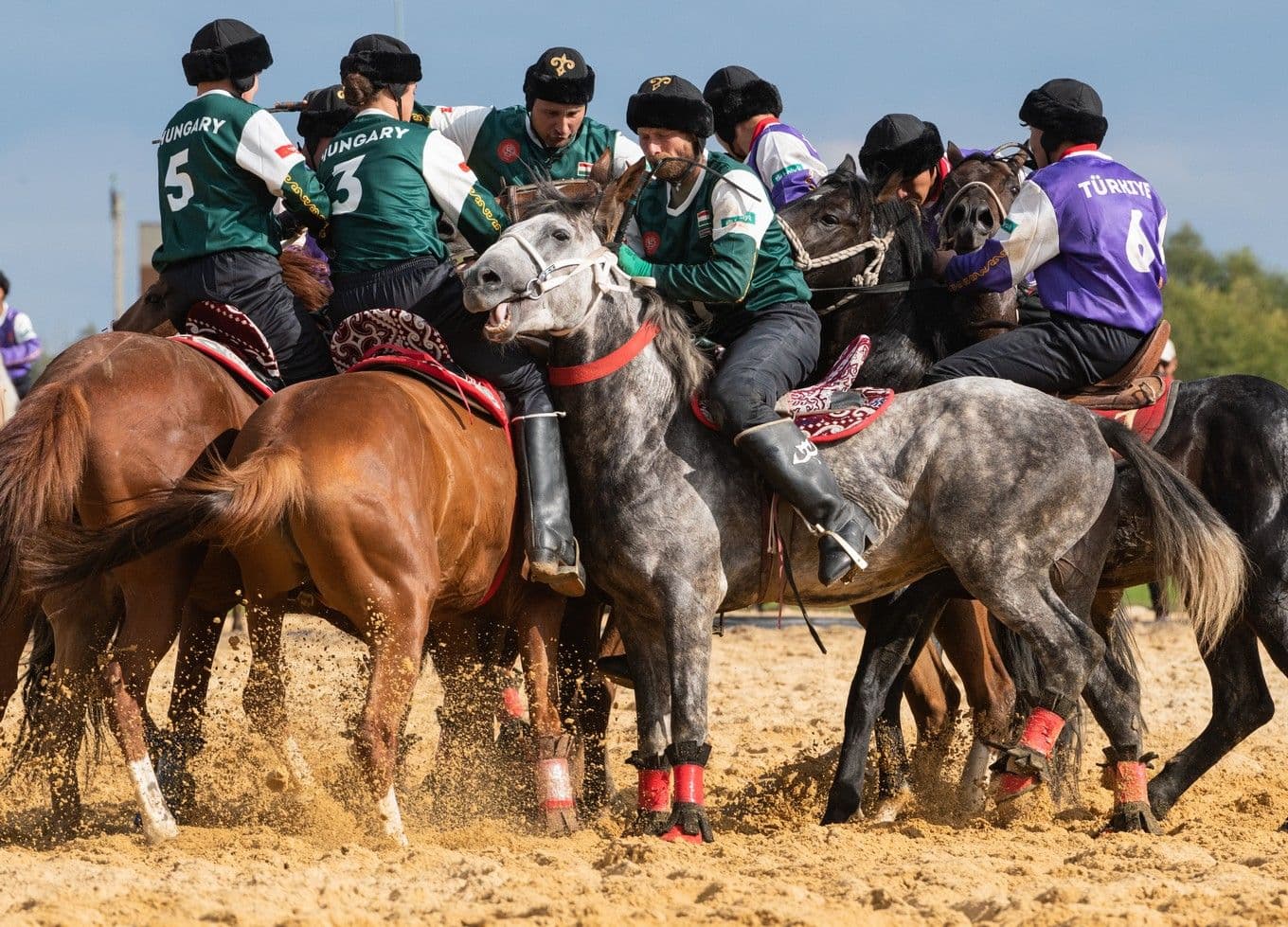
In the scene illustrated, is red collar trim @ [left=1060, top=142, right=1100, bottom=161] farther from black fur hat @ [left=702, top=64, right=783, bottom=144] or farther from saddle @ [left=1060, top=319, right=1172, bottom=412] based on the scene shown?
black fur hat @ [left=702, top=64, right=783, bottom=144]

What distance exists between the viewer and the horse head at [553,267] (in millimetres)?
5695

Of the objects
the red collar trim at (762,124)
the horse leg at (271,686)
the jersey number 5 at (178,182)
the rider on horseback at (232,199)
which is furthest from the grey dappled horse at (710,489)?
the red collar trim at (762,124)

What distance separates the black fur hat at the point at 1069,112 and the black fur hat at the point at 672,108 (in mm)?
1509

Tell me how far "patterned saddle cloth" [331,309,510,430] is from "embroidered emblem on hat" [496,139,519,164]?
1.89m

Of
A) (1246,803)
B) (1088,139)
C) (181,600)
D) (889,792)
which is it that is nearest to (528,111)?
(1088,139)

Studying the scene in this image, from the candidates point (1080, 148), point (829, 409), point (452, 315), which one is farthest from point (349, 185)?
point (1080, 148)

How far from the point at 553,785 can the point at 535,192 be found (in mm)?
2328

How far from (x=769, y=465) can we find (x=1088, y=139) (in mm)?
2339

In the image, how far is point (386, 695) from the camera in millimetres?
5297

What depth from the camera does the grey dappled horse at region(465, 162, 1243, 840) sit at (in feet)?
19.2

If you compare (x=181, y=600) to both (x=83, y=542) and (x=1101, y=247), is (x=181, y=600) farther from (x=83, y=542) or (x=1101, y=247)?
(x=1101, y=247)

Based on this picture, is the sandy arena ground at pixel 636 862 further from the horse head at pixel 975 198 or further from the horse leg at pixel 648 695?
the horse head at pixel 975 198

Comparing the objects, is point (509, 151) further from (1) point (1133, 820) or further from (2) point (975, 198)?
(1) point (1133, 820)

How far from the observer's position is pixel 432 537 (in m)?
5.50
